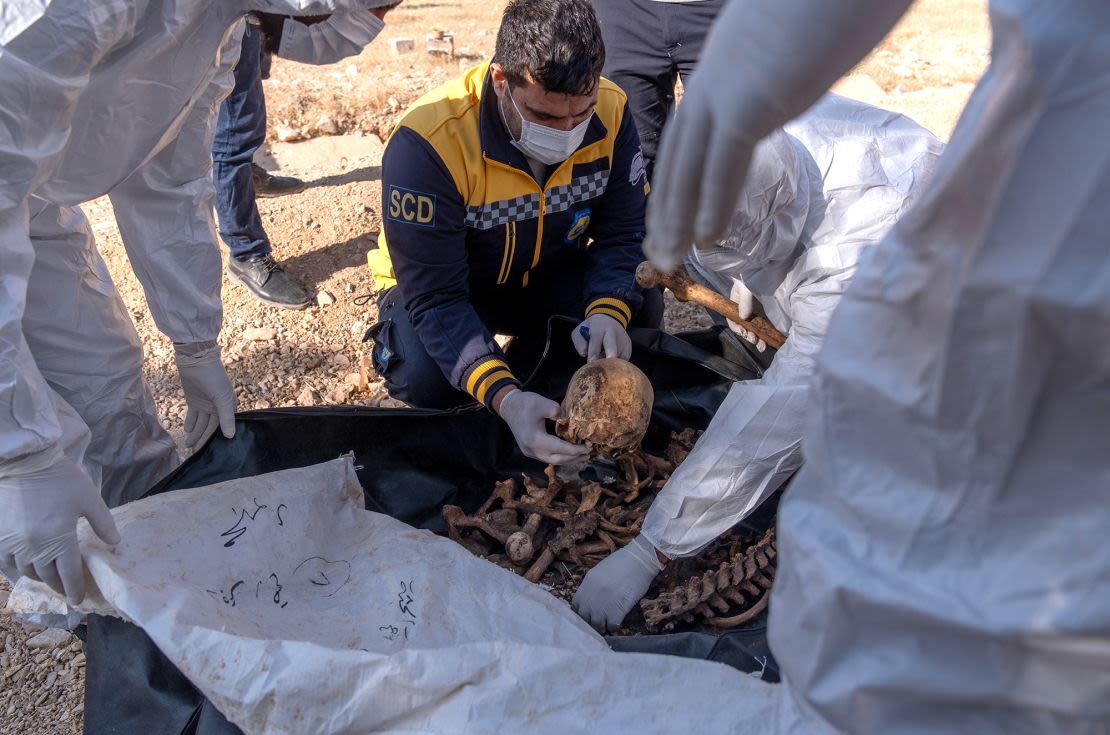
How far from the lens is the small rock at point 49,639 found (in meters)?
2.37

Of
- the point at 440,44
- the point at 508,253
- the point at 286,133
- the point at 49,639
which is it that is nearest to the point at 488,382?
the point at 508,253

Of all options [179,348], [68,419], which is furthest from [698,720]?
[179,348]

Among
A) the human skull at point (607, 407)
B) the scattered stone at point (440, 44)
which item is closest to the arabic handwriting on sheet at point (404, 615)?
the human skull at point (607, 407)

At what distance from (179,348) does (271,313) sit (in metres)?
1.35

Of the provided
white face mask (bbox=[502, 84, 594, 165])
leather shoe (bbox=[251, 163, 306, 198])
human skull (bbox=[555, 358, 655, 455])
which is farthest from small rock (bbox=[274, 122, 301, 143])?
human skull (bbox=[555, 358, 655, 455])

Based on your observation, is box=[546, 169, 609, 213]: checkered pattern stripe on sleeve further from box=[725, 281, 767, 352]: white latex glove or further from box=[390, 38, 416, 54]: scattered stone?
box=[390, 38, 416, 54]: scattered stone

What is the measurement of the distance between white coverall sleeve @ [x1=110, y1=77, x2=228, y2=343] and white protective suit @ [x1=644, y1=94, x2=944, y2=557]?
4.40ft

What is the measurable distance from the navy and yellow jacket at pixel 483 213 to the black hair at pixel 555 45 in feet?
0.70

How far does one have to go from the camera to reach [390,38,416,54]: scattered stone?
6.69 meters

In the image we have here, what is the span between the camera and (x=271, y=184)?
4520 mm

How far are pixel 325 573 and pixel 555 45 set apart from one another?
143 cm

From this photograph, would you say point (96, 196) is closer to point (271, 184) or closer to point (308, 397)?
point (308, 397)

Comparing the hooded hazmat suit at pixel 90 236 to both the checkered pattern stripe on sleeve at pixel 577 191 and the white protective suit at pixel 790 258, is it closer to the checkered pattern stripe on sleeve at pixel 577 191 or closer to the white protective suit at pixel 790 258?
the checkered pattern stripe on sleeve at pixel 577 191

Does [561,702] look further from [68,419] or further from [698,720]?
[68,419]
